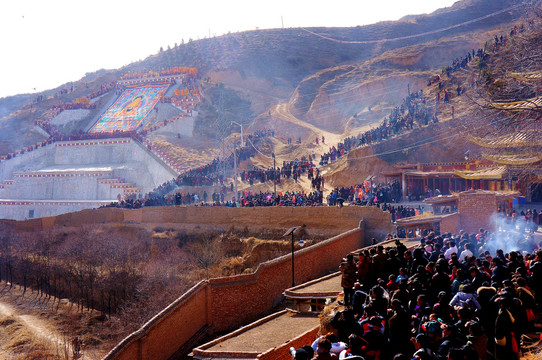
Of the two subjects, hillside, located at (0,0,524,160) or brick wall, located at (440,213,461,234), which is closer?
brick wall, located at (440,213,461,234)

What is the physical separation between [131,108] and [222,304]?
48080mm

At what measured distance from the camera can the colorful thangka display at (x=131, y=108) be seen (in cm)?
5702

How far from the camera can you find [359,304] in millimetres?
8312

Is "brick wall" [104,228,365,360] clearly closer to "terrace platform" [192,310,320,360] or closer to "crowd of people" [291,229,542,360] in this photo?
"terrace platform" [192,310,320,360]

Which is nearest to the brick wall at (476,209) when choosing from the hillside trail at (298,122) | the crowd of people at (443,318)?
the crowd of people at (443,318)

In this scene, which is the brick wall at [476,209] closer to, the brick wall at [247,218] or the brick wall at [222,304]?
the brick wall at [247,218]

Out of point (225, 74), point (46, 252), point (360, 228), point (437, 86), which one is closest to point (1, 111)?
point (225, 74)

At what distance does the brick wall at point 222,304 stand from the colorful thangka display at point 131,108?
3933cm

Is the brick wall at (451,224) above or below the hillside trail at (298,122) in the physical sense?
below

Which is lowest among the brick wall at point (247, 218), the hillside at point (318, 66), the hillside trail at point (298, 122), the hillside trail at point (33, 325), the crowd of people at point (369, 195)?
the hillside trail at point (33, 325)

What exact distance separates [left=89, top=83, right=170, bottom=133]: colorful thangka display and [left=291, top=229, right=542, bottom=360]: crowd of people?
49694mm

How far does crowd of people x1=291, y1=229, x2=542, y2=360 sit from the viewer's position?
5949 mm

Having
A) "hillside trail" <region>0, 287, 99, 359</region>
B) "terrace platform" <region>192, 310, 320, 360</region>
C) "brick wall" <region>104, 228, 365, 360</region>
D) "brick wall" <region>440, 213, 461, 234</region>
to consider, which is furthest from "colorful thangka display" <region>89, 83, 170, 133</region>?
"terrace platform" <region>192, 310, 320, 360</region>

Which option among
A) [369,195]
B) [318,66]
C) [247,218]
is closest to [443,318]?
[369,195]
